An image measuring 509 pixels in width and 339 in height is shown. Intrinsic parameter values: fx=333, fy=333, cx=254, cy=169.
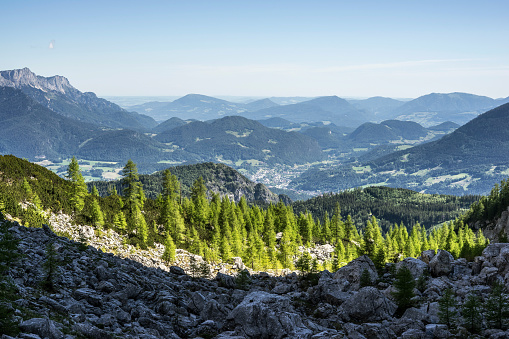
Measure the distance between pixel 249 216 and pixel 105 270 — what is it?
76847 mm

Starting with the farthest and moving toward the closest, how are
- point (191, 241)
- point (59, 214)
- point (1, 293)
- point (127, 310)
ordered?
point (191, 241) → point (59, 214) → point (127, 310) → point (1, 293)

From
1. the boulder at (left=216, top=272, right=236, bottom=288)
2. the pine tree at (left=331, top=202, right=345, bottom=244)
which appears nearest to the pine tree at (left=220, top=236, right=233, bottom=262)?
the boulder at (left=216, top=272, right=236, bottom=288)

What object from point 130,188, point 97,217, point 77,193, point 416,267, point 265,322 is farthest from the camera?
point 130,188

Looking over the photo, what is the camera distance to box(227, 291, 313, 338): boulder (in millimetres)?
23484

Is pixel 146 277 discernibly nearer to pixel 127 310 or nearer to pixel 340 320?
pixel 127 310

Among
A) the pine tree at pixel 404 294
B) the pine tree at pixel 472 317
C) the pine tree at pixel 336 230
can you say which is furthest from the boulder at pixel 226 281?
the pine tree at pixel 336 230

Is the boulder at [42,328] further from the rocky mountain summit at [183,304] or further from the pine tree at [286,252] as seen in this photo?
the pine tree at [286,252]

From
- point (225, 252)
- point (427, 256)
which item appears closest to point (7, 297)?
point (427, 256)

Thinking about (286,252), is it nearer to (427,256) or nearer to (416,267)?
(427,256)

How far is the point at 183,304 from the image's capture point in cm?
2736

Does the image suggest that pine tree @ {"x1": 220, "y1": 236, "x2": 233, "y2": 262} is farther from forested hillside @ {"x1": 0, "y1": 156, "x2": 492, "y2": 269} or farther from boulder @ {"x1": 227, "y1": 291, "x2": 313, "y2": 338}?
boulder @ {"x1": 227, "y1": 291, "x2": 313, "y2": 338}

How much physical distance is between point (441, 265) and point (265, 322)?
32.1 metres

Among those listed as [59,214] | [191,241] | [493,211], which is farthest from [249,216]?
[493,211]

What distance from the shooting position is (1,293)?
1712cm
